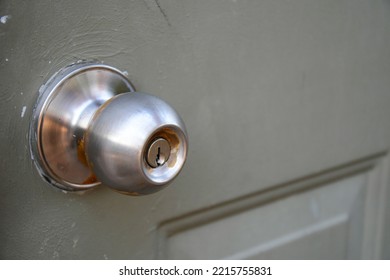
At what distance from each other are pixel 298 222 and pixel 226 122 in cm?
22

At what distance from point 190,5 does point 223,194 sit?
0.65ft

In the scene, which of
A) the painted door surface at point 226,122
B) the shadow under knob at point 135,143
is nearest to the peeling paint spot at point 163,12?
the painted door surface at point 226,122

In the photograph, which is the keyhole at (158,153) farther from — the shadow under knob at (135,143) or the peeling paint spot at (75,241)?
the peeling paint spot at (75,241)

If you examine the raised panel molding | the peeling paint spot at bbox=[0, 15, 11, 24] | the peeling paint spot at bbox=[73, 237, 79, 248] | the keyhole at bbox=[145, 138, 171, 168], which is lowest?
the peeling paint spot at bbox=[73, 237, 79, 248]

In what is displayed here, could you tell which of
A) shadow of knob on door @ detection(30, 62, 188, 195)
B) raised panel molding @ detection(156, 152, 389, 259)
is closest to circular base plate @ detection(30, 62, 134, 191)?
shadow of knob on door @ detection(30, 62, 188, 195)

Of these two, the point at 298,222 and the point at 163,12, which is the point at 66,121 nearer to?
the point at 163,12

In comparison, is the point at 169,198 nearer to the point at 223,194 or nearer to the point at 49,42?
the point at 223,194

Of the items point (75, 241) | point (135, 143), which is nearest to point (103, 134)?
point (135, 143)

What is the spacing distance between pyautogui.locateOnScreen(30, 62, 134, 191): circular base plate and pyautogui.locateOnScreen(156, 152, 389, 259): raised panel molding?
0.14 metres

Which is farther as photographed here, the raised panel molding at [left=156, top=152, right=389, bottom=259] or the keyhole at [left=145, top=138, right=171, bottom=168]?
the raised panel molding at [left=156, top=152, right=389, bottom=259]

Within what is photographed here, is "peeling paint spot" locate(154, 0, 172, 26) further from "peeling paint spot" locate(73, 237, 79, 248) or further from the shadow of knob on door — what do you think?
"peeling paint spot" locate(73, 237, 79, 248)

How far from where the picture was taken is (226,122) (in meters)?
0.50

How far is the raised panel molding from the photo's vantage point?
21.1 inches

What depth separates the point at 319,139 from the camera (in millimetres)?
614
